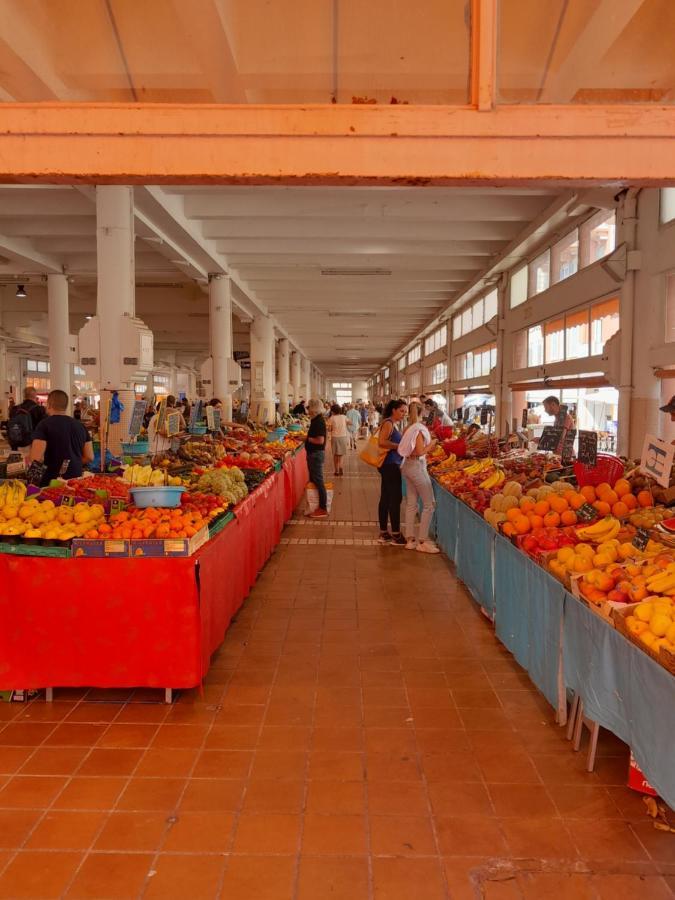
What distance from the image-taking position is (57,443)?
6.18 m

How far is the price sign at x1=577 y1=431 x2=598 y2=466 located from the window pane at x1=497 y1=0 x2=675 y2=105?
11.1ft

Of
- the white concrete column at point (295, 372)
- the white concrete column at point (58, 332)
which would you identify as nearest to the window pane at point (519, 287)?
the white concrete column at point (58, 332)

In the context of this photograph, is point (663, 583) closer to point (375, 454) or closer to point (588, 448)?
point (588, 448)

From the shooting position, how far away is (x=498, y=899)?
2328 millimetres

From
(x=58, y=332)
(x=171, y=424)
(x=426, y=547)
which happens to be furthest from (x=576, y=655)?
(x=58, y=332)

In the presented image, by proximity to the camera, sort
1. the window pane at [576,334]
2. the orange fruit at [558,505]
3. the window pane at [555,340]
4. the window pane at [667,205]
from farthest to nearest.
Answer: the window pane at [555,340] → the window pane at [576,334] → the window pane at [667,205] → the orange fruit at [558,505]

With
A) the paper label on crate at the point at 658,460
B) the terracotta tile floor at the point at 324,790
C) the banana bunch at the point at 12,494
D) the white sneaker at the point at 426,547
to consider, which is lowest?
the terracotta tile floor at the point at 324,790

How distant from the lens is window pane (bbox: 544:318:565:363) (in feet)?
33.7

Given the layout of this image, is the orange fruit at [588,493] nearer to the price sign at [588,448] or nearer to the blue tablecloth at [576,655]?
the price sign at [588,448]

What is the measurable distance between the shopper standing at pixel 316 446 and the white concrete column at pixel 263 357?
371 inches

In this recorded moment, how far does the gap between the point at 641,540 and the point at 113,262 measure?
24.0ft

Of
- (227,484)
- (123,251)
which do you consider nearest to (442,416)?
(123,251)

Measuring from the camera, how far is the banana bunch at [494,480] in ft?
22.4

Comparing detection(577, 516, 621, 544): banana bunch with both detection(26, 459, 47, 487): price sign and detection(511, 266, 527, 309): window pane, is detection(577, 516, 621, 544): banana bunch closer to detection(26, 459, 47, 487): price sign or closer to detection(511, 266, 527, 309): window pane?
detection(26, 459, 47, 487): price sign
